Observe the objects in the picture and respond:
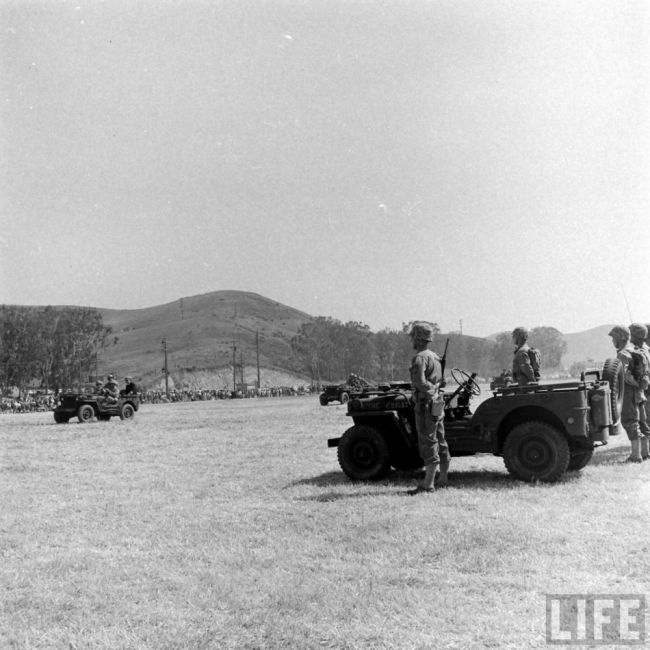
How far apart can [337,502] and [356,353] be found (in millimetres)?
92353

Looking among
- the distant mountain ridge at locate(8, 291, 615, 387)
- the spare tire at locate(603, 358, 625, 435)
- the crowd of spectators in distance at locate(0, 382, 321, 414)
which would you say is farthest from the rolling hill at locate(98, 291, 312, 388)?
the spare tire at locate(603, 358, 625, 435)

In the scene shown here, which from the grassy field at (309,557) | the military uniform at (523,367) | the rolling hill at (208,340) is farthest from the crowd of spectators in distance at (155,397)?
the military uniform at (523,367)

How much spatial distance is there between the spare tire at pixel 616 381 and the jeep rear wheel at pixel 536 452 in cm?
129

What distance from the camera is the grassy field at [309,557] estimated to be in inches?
156

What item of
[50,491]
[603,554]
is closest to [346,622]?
[603,554]

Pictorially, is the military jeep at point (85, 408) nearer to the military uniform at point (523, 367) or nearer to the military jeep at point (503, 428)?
the military jeep at point (503, 428)

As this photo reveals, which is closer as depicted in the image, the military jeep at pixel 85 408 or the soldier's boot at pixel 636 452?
the soldier's boot at pixel 636 452

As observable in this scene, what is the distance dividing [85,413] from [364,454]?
18.1m

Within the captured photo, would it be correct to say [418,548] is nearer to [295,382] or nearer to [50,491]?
[50,491]

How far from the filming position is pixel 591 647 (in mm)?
3512

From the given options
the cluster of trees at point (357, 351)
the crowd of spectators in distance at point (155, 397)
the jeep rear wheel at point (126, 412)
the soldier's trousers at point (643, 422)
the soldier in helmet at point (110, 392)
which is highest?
the cluster of trees at point (357, 351)

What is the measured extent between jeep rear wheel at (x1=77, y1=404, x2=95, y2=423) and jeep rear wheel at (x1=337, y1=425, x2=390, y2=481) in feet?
57.8

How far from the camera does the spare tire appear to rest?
8.96 metres

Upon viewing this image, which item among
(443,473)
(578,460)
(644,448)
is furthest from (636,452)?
(443,473)
